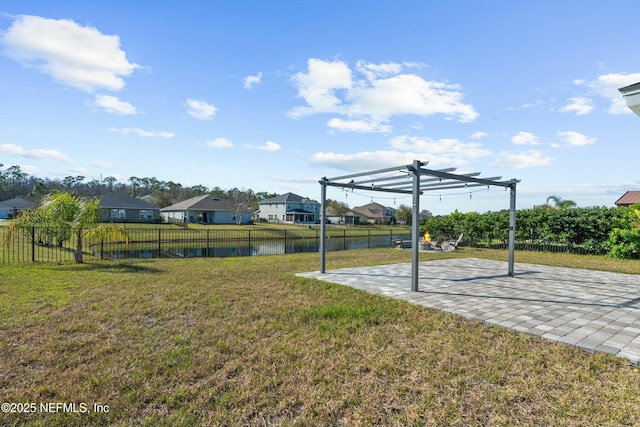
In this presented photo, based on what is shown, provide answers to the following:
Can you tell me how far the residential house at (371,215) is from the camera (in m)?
62.8

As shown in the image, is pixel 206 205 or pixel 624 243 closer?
pixel 624 243

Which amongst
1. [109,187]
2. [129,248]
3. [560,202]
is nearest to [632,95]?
[129,248]

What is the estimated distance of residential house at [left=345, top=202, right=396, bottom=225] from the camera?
206 feet

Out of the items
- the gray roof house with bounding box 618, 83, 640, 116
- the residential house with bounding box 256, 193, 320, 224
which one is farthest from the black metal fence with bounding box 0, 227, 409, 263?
the residential house with bounding box 256, 193, 320, 224

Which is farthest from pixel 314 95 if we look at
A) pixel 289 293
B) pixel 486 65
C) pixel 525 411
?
pixel 525 411

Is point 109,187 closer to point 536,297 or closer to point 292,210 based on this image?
point 292,210

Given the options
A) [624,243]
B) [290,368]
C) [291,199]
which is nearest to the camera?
[290,368]

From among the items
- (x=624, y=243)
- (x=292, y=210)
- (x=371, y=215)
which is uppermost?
(x=292, y=210)

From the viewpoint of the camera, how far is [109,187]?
2675 inches

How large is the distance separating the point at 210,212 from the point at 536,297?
135 feet

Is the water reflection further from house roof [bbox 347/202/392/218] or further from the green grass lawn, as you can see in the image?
house roof [bbox 347/202/392/218]

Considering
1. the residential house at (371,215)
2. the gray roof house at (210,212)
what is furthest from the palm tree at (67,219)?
the residential house at (371,215)

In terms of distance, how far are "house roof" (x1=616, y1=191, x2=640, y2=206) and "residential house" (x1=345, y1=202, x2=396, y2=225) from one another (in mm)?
32884

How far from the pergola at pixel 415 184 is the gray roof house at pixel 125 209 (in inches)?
1408
